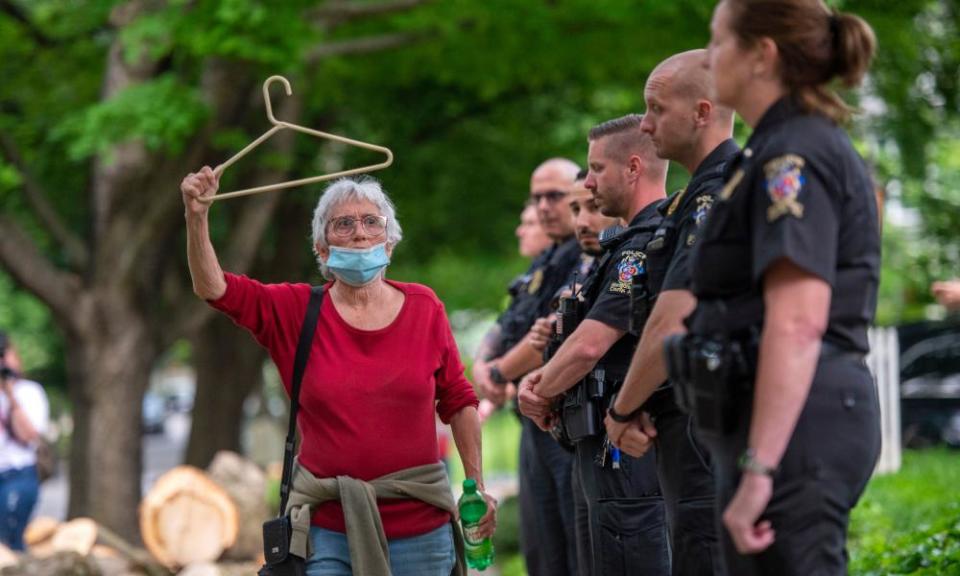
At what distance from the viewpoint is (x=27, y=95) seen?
15195 millimetres

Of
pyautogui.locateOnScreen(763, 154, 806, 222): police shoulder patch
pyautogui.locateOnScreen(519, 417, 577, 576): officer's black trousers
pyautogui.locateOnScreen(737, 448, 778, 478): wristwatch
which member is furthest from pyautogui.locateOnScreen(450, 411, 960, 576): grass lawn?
pyautogui.locateOnScreen(763, 154, 806, 222): police shoulder patch

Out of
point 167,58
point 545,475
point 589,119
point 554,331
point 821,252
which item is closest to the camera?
point 821,252

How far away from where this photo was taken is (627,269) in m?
4.73

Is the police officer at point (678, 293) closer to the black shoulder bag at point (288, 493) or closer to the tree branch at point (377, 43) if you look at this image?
the black shoulder bag at point (288, 493)

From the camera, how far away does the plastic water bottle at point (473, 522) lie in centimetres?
499

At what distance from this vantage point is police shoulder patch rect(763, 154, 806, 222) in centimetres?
316

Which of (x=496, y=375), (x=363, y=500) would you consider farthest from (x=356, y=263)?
(x=496, y=375)

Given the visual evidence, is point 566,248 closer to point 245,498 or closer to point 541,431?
Result: point 541,431

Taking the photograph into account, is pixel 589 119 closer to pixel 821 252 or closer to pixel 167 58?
pixel 167 58

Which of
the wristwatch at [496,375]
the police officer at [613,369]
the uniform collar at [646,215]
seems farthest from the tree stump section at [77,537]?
the uniform collar at [646,215]

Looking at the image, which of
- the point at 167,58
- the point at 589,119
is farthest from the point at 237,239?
the point at 589,119

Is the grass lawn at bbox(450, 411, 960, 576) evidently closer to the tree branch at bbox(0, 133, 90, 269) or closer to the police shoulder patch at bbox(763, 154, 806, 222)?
the police shoulder patch at bbox(763, 154, 806, 222)

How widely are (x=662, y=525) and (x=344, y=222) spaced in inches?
58.4

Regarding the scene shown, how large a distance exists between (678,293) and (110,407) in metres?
11.0
